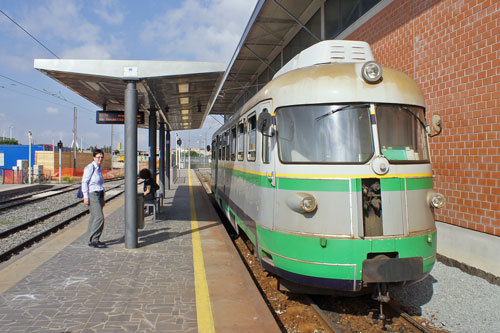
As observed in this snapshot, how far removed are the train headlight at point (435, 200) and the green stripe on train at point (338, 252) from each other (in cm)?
37

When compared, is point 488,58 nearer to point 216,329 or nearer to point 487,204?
point 487,204

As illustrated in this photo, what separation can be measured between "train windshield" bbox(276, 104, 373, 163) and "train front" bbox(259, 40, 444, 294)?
0.01 meters

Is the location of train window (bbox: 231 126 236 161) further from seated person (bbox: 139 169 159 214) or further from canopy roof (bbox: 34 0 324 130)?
seated person (bbox: 139 169 159 214)

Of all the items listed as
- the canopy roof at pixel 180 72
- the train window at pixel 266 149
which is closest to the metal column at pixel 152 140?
the canopy roof at pixel 180 72

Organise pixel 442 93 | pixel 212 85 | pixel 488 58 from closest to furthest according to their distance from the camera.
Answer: pixel 488 58 → pixel 442 93 → pixel 212 85

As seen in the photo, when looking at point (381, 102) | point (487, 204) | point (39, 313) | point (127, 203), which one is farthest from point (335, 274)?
point (127, 203)

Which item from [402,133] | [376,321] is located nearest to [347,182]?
[402,133]

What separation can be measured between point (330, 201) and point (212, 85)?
5.31 metres

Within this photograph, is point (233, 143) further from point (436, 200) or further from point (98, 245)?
point (436, 200)

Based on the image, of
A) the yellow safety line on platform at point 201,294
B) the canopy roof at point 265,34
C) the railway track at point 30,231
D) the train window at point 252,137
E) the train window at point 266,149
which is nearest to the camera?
the yellow safety line on platform at point 201,294

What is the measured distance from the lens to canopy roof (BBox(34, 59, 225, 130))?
21.2 feet

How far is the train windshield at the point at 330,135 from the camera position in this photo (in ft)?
14.4

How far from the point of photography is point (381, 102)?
4.50 meters

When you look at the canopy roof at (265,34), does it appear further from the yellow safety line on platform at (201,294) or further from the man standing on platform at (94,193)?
the yellow safety line on platform at (201,294)
